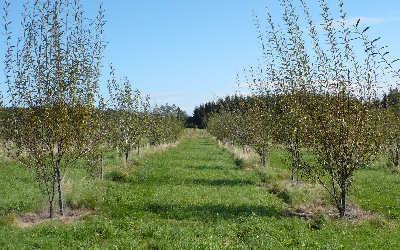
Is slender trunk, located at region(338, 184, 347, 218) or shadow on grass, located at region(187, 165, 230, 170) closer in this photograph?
slender trunk, located at region(338, 184, 347, 218)

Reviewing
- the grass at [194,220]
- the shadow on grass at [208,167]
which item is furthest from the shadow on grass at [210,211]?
the shadow on grass at [208,167]

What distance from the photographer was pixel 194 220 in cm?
1694

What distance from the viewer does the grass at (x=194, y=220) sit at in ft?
44.4

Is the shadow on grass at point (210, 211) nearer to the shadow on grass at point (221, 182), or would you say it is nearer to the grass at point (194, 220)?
the grass at point (194, 220)

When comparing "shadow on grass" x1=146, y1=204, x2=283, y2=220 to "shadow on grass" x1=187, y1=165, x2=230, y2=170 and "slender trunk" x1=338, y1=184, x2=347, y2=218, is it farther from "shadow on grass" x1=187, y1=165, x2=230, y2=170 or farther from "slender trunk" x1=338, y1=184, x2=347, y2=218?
"shadow on grass" x1=187, y1=165, x2=230, y2=170

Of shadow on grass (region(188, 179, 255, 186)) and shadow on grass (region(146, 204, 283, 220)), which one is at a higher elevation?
shadow on grass (region(188, 179, 255, 186))

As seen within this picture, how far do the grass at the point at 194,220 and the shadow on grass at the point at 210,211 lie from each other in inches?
1.3

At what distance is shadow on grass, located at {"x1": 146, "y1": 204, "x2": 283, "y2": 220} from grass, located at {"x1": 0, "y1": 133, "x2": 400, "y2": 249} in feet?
0.10

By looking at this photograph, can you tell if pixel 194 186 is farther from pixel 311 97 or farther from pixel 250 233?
pixel 250 233

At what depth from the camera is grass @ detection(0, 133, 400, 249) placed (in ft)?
44.4

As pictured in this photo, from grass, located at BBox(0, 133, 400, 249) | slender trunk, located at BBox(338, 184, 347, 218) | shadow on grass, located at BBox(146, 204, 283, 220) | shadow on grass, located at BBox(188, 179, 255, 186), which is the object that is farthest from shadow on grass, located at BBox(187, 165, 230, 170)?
slender trunk, located at BBox(338, 184, 347, 218)

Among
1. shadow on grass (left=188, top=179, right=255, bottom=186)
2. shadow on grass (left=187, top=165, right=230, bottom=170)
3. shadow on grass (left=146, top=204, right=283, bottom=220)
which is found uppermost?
shadow on grass (left=187, top=165, right=230, bottom=170)

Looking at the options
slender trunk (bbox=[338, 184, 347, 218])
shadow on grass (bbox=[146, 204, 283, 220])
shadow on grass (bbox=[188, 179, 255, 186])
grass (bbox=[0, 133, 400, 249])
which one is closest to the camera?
grass (bbox=[0, 133, 400, 249])

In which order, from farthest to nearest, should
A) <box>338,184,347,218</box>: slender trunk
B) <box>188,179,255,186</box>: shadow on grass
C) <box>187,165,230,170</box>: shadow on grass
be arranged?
<box>187,165,230,170</box>: shadow on grass, <box>188,179,255,186</box>: shadow on grass, <box>338,184,347,218</box>: slender trunk
